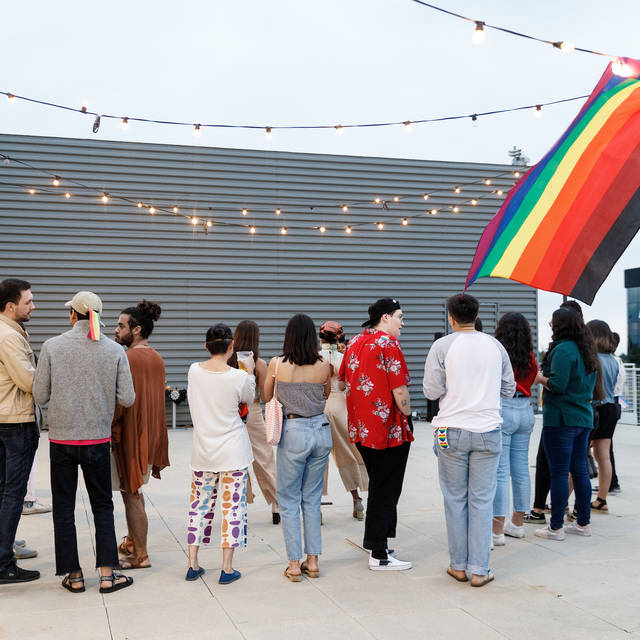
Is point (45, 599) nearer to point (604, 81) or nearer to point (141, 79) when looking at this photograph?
point (604, 81)

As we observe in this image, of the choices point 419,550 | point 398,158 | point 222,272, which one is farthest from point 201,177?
point 419,550

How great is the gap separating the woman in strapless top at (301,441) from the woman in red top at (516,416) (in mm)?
1415

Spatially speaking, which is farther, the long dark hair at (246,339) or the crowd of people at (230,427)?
the long dark hair at (246,339)

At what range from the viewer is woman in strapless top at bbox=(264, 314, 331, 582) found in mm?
4293

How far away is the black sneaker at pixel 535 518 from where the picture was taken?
5762 millimetres

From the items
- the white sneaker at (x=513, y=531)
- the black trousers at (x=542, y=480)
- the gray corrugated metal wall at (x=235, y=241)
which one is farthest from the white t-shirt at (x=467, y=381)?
the gray corrugated metal wall at (x=235, y=241)

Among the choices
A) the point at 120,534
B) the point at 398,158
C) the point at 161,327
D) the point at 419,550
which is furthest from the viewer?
the point at 398,158

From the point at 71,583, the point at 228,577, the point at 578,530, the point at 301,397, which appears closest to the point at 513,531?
the point at 578,530

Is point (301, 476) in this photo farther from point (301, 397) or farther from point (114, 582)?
point (114, 582)

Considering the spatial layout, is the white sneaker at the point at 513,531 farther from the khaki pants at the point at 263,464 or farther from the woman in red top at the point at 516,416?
the khaki pants at the point at 263,464

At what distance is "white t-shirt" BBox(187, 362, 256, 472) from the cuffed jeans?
1.03 meters

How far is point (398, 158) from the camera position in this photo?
13.9m

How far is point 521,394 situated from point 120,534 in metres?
3.17

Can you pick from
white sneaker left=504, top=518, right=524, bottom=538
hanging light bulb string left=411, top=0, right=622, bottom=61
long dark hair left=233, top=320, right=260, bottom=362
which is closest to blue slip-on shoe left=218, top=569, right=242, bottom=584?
long dark hair left=233, top=320, right=260, bottom=362
